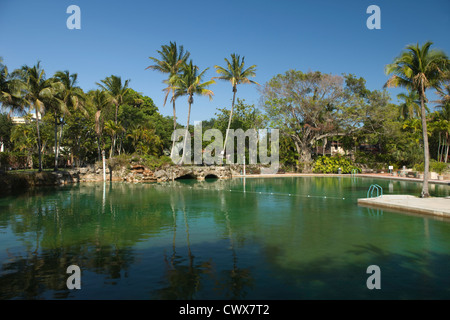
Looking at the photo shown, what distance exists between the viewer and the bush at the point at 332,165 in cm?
4388

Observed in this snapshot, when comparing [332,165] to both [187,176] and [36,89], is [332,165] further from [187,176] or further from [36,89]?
[36,89]

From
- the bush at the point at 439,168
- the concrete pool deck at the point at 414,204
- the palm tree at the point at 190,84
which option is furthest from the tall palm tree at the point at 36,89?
the bush at the point at 439,168

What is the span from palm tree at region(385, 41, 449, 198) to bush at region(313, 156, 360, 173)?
26.9m

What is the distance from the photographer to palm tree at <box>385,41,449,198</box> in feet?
53.4

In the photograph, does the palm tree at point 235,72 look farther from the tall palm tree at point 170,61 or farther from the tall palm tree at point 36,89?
the tall palm tree at point 36,89

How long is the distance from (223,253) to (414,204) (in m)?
10.4

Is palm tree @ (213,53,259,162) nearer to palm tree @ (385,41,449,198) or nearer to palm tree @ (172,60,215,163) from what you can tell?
palm tree @ (172,60,215,163)

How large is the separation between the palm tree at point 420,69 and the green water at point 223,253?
287 inches

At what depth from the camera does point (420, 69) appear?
1645 cm

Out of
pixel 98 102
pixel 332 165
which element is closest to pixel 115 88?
pixel 98 102

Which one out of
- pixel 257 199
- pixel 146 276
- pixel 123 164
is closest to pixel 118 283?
pixel 146 276

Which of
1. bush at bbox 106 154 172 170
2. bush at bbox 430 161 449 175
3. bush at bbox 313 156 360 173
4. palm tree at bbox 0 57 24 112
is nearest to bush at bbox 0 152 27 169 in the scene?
bush at bbox 106 154 172 170

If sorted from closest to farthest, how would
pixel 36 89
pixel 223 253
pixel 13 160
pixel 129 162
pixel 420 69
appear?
1. pixel 223 253
2. pixel 420 69
3. pixel 36 89
4. pixel 129 162
5. pixel 13 160
